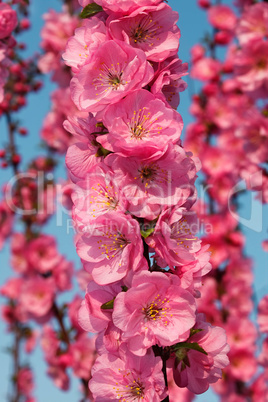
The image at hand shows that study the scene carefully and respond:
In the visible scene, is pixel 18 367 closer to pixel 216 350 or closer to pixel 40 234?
pixel 40 234

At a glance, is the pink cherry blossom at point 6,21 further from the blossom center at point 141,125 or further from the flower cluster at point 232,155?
the flower cluster at point 232,155

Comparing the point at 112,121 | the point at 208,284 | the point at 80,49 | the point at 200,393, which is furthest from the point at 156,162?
the point at 208,284

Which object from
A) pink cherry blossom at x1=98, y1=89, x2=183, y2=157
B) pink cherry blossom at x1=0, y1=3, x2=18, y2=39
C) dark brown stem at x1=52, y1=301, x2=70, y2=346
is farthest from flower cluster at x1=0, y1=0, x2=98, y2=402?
pink cherry blossom at x1=98, y1=89, x2=183, y2=157

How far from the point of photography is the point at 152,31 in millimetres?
1651

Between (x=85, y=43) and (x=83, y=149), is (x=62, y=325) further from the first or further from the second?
(x=85, y=43)

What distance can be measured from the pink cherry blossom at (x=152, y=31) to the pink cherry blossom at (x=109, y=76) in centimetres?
5

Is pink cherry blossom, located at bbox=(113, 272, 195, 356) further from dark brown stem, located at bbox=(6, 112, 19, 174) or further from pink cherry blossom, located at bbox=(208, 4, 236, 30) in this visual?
pink cherry blossom, located at bbox=(208, 4, 236, 30)

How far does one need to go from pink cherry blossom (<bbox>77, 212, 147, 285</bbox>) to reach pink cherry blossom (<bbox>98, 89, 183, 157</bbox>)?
0.22 metres

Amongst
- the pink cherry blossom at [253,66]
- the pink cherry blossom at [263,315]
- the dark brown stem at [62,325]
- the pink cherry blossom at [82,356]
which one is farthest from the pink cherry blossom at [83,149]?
the dark brown stem at [62,325]

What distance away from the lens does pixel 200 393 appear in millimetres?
1538

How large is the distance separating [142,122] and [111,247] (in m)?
0.41

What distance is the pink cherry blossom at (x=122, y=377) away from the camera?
4.66 feet

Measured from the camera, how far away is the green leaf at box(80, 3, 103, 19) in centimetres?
166

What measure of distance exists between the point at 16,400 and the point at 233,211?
3.84m
